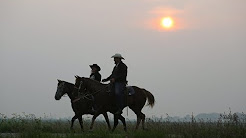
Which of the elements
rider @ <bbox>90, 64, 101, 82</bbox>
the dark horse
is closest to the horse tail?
the dark horse

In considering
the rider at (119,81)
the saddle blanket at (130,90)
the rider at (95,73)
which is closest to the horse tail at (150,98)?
the saddle blanket at (130,90)

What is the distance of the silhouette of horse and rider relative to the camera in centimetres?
1495

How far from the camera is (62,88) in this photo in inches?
634

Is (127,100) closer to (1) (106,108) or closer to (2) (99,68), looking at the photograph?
(1) (106,108)

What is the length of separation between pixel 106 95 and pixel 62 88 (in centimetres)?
210

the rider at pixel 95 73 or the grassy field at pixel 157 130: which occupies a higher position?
the rider at pixel 95 73

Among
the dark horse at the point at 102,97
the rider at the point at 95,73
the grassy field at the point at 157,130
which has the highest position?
the rider at the point at 95,73

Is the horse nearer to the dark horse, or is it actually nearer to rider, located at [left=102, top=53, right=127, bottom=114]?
the dark horse

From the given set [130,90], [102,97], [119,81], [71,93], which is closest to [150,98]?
[130,90]

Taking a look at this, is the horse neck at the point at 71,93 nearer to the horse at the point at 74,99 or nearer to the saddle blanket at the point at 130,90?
the horse at the point at 74,99

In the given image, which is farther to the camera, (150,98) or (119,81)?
(150,98)

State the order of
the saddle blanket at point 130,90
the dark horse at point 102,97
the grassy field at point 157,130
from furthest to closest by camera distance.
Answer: the saddle blanket at point 130,90 → the dark horse at point 102,97 → the grassy field at point 157,130

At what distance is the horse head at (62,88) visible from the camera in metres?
16.0

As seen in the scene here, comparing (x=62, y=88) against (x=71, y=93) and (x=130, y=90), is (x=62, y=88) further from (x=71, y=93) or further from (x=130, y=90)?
(x=130, y=90)
